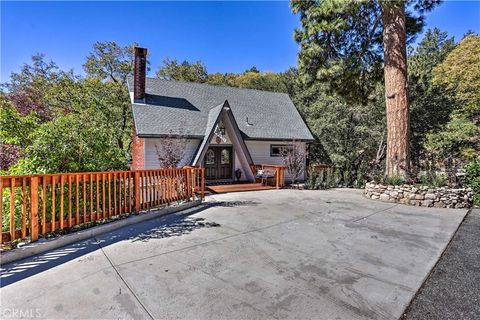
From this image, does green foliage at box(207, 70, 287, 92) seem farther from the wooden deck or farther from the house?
the wooden deck

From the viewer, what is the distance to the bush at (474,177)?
28.0 ft

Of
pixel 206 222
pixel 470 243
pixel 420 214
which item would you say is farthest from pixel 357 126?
pixel 206 222

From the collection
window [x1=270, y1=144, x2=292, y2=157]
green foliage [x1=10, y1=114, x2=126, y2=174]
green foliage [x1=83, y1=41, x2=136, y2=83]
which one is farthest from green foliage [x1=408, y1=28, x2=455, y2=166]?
green foliage [x1=83, y1=41, x2=136, y2=83]

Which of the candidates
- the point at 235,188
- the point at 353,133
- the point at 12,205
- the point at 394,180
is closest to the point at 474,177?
the point at 394,180

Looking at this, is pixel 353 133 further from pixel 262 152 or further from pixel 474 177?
pixel 474 177

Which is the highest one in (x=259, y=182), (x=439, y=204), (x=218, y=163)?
(x=218, y=163)

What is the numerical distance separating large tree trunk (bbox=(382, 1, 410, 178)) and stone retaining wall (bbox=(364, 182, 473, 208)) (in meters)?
0.94

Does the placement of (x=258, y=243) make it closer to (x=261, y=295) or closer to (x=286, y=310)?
(x=261, y=295)

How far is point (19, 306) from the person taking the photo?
2.67 meters

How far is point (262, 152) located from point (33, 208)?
11.9 m

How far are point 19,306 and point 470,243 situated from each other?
7509 millimetres

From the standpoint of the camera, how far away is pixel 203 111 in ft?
47.6

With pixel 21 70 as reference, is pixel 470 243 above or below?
below

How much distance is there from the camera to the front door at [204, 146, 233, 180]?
44.7ft
